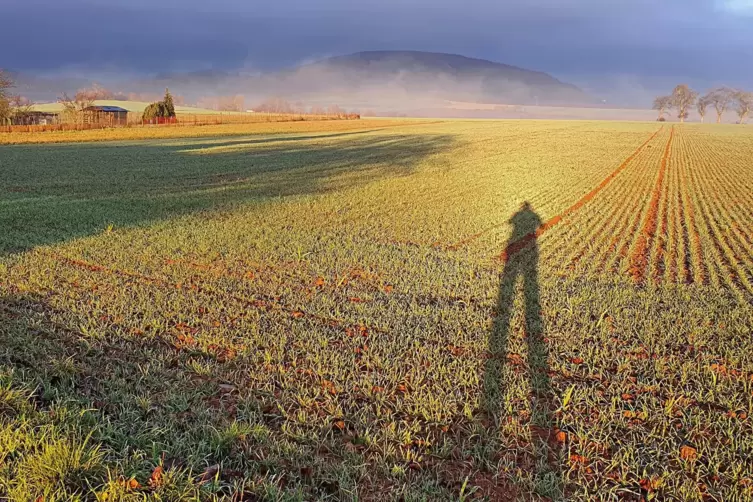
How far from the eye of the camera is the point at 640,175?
23953 mm

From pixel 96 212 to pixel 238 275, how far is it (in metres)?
6.70

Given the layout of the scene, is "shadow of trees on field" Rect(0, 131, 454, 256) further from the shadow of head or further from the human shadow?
the human shadow

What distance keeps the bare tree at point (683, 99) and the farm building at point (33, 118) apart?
6046 inches

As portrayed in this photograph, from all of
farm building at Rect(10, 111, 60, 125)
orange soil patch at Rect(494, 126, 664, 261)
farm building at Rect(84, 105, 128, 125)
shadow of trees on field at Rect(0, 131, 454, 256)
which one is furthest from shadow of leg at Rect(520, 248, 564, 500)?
farm building at Rect(10, 111, 60, 125)

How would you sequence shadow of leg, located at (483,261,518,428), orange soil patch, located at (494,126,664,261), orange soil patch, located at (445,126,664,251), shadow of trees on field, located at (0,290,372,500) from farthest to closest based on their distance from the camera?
orange soil patch, located at (445,126,664,251) < orange soil patch, located at (494,126,664,261) < shadow of leg, located at (483,261,518,428) < shadow of trees on field, located at (0,290,372,500)

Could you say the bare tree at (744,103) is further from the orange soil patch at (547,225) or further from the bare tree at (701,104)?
the orange soil patch at (547,225)

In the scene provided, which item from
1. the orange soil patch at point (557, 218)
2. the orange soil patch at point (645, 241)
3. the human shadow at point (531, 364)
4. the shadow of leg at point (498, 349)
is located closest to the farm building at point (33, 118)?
the orange soil patch at point (557, 218)

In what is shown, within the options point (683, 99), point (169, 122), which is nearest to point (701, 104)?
point (683, 99)

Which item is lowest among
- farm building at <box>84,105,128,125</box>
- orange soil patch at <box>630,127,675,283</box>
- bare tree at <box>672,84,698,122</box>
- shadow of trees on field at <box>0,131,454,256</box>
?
orange soil patch at <box>630,127,675,283</box>

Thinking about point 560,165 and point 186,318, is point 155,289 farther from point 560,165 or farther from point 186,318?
point 560,165

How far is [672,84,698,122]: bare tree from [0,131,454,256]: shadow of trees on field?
143997 millimetres

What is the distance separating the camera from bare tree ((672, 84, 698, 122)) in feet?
467

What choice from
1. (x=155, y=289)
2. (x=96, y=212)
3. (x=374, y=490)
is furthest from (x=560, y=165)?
(x=374, y=490)

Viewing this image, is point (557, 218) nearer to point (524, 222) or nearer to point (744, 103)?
point (524, 222)
